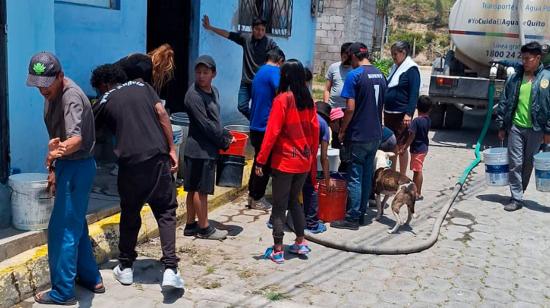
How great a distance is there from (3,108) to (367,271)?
120 inches

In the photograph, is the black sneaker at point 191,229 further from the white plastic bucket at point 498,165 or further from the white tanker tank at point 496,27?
the white tanker tank at point 496,27

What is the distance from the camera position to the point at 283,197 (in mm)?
4781

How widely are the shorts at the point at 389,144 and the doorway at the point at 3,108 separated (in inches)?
144

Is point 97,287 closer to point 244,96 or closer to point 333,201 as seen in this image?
point 333,201

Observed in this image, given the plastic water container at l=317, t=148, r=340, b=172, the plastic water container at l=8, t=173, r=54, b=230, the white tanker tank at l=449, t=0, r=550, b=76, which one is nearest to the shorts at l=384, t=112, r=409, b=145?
the plastic water container at l=317, t=148, r=340, b=172

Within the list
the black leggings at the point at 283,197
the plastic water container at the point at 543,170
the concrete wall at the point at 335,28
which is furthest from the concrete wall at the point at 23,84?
the concrete wall at the point at 335,28

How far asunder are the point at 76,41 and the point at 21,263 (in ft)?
7.60

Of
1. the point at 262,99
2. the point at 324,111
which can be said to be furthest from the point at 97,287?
the point at 324,111

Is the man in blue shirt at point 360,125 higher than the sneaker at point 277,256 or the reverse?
higher

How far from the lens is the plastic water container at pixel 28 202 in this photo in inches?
165

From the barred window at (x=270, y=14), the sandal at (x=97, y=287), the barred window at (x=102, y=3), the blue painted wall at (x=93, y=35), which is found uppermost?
the barred window at (x=270, y=14)

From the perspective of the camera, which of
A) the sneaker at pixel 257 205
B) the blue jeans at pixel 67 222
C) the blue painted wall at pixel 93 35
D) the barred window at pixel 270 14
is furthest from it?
the barred window at pixel 270 14

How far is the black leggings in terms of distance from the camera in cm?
475

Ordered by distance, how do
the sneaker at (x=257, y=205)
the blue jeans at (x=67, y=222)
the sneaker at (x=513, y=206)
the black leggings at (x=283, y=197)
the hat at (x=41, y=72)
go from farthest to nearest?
the sneaker at (x=513, y=206) < the sneaker at (x=257, y=205) < the black leggings at (x=283, y=197) < the blue jeans at (x=67, y=222) < the hat at (x=41, y=72)
